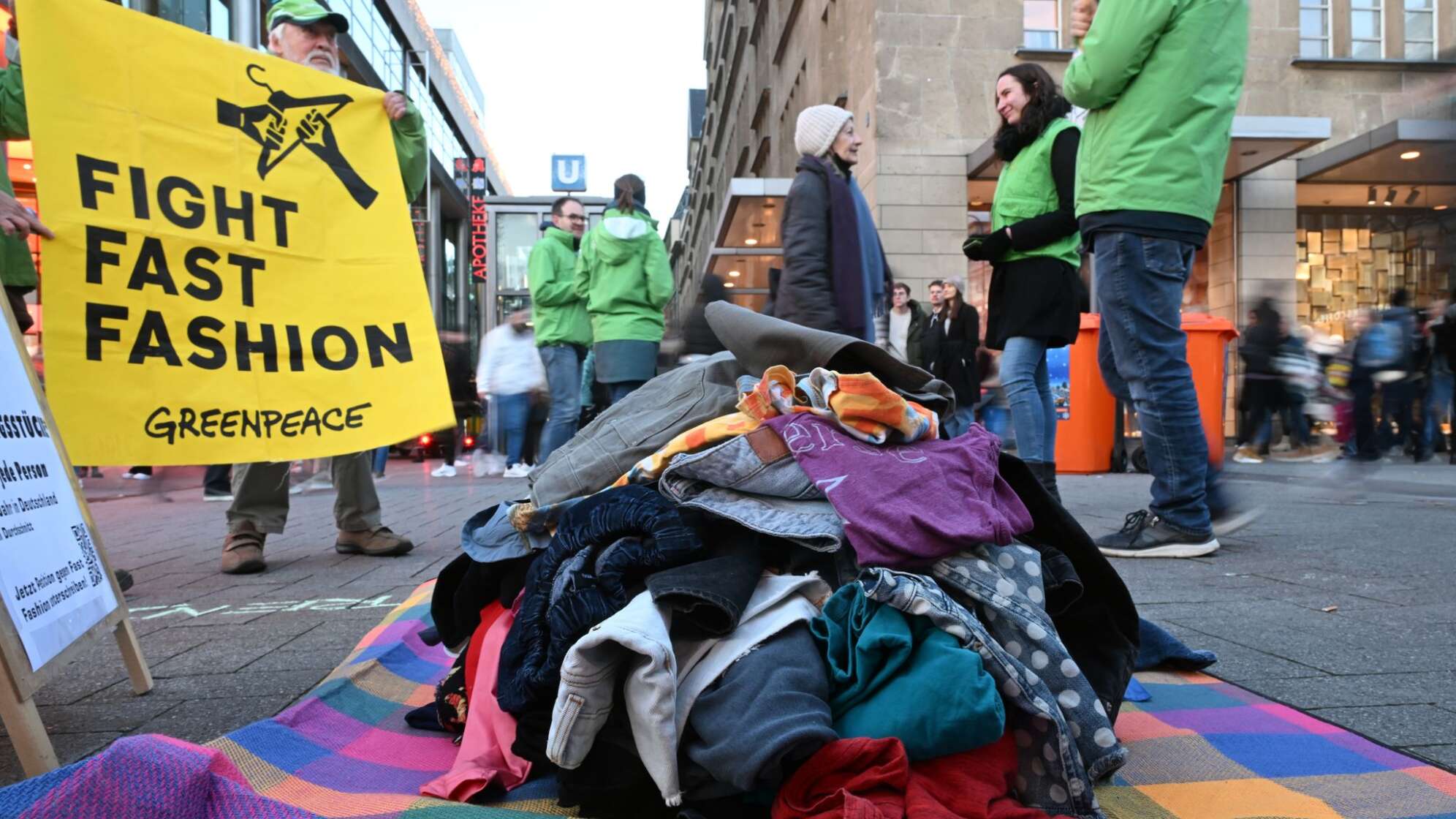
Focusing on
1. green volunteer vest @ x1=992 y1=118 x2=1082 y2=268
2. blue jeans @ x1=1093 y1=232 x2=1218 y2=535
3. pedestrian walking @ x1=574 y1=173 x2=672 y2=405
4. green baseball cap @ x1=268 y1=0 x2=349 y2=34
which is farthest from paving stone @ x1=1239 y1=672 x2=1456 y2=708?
pedestrian walking @ x1=574 y1=173 x2=672 y2=405

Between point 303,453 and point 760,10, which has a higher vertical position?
point 760,10

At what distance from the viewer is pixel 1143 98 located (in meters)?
3.21

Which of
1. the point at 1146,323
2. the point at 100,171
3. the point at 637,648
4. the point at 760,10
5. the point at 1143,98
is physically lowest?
the point at 637,648

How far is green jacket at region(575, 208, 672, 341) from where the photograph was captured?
6047 mm

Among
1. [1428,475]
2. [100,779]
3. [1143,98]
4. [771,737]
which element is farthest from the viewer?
[1428,475]

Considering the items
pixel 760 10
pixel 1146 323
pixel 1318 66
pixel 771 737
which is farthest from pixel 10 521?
pixel 760 10

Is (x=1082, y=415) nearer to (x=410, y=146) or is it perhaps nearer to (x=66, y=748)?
(x=410, y=146)

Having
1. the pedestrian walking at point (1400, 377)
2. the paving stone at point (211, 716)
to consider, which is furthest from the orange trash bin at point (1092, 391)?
the paving stone at point (211, 716)

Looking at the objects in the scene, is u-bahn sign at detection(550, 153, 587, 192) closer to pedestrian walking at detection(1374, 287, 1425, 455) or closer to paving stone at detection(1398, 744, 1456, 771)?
pedestrian walking at detection(1374, 287, 1425, 455)

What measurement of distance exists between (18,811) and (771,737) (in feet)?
2.84

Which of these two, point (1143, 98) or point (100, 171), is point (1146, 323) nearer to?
point (1143, 98)

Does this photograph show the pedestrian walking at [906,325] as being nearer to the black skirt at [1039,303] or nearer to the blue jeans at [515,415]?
the blue jeans at [515,415]

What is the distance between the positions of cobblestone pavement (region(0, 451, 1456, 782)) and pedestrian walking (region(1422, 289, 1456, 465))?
482cm

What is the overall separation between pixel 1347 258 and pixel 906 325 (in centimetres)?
937
